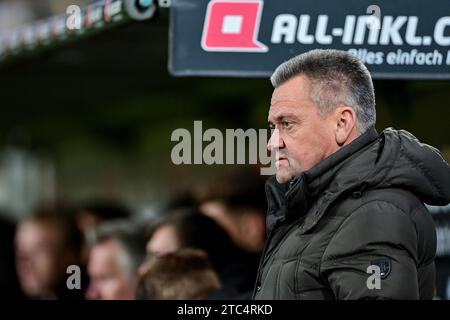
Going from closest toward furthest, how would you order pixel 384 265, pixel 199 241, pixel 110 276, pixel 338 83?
1. pixel 384 265
2. pixel 338 83
3. pixel 199 241
4. pixel 110 276

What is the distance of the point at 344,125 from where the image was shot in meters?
1.86

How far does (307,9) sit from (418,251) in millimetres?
1294

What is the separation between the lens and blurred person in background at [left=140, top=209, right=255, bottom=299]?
10.1 feet

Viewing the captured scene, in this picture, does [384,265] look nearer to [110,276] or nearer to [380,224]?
[380,224]

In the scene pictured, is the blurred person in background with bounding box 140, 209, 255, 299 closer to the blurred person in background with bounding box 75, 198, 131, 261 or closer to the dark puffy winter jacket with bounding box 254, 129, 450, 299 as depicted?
the blurred person in background with bounding box 75, 198, 131, 261

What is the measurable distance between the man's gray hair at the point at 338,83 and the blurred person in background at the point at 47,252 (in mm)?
1644

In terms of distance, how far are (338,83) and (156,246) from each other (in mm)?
1480

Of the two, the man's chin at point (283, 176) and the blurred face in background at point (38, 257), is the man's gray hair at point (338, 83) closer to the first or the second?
the man's chin at point (283, 176)

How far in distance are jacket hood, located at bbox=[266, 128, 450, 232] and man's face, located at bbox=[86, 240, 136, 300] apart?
1481 millimetres

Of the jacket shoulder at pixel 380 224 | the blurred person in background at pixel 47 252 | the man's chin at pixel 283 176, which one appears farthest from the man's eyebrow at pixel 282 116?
the blurred person in background at pixel 47 252

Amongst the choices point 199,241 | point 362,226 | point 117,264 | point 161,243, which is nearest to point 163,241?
point 161,243

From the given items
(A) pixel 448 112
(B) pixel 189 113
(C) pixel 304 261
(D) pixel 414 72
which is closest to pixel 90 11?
(B) pixel 189 113

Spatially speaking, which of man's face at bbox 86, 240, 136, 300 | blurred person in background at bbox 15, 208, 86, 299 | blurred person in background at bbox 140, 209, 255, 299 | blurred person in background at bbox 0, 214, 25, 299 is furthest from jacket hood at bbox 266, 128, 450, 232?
blurred person in background at bbox 0, 214, 25, 299
